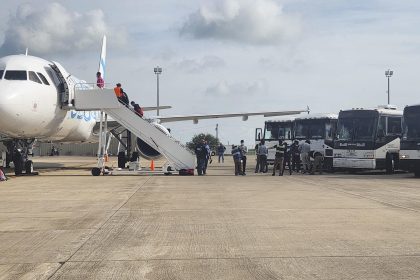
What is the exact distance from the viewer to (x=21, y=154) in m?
20.7

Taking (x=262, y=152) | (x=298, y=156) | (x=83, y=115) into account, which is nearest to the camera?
(x=83, y=115)

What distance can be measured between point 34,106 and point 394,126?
1531 cm

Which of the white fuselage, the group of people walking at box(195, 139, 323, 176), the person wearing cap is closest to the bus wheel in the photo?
the group of people walking at box(195, 139, 323, 176)

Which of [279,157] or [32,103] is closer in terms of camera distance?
[32,103]

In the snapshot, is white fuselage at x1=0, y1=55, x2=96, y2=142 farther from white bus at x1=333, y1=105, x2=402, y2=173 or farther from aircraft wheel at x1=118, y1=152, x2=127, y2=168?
white bus at x1=333, y1=105, x2=402, y2=173

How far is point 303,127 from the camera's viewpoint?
28125 millimetres

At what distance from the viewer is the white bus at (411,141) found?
2073cm

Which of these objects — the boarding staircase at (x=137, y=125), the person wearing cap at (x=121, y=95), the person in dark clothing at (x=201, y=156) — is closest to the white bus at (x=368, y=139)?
the person in dark clothing at (x=201, y=156)

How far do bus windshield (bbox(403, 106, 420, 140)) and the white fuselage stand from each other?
518 inches

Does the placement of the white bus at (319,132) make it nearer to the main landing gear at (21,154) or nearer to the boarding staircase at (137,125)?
the boarding staircase at (137,125)

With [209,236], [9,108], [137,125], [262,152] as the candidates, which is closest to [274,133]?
[262,152]

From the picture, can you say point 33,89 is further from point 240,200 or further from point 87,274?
point 87,274

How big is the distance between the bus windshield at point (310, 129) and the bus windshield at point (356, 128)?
104 inches

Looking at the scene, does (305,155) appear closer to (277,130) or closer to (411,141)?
(277,130)
